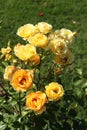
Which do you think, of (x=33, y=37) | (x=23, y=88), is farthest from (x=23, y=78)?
(x=33, y=37)

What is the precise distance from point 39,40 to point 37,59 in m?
0.14

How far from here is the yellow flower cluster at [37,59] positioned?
8.11 ft

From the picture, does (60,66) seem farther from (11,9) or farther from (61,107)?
(11,9)

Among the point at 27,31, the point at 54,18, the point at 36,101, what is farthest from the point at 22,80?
the point at 54,18

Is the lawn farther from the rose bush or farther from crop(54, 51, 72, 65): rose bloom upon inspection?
crop(54, 51, 72, 65): rose bloom

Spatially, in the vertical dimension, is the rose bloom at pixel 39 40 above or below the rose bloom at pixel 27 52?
above

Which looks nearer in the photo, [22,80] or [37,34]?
[22,80]

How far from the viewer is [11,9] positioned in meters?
6.54

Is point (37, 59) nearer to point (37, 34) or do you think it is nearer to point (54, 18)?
point (37, 34)

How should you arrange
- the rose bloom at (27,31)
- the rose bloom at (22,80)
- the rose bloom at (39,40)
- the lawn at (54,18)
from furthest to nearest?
the lawn at (54,18) < the rose bloom at (27,31) < the rose bloom at (39,40) < the rose bloom at (22,80)

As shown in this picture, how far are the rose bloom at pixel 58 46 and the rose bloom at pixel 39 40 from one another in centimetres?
4

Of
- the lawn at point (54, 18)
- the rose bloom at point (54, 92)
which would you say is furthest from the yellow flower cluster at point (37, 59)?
the lawn at point (54, 18)

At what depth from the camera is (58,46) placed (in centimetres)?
257

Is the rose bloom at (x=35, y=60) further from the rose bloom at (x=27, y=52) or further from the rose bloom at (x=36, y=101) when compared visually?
the rose bloom at (x=36, y=101)
